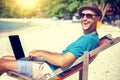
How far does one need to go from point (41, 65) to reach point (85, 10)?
1.14 metres

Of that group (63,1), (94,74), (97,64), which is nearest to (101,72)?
(94,74)

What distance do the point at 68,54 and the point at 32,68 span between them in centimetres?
67

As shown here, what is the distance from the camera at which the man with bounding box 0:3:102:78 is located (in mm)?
3566

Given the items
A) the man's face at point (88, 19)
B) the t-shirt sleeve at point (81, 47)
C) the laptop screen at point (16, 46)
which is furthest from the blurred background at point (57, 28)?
the t-shirt sleeve at point (81, 47)

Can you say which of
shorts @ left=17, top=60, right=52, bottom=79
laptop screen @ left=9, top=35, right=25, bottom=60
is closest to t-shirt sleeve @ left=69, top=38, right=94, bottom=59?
shorts @ left=17, top=60, right=52, bottom=79

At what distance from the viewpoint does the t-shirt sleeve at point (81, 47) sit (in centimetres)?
358

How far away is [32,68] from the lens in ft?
12.7

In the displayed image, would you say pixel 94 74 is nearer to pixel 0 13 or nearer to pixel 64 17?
pixel 64 17

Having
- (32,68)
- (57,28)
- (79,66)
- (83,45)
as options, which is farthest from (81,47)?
(57,28)

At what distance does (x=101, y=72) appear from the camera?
734cm

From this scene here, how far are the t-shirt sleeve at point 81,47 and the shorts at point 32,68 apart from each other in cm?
56

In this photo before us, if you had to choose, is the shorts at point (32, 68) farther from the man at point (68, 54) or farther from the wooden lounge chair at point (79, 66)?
the wooden lounge chair at point (79, 66)

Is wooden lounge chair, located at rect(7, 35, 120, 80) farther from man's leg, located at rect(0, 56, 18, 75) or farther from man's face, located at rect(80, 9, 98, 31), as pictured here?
man's face, located at rect(80, 9, 98, 31)

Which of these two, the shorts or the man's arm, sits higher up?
the man's arm
